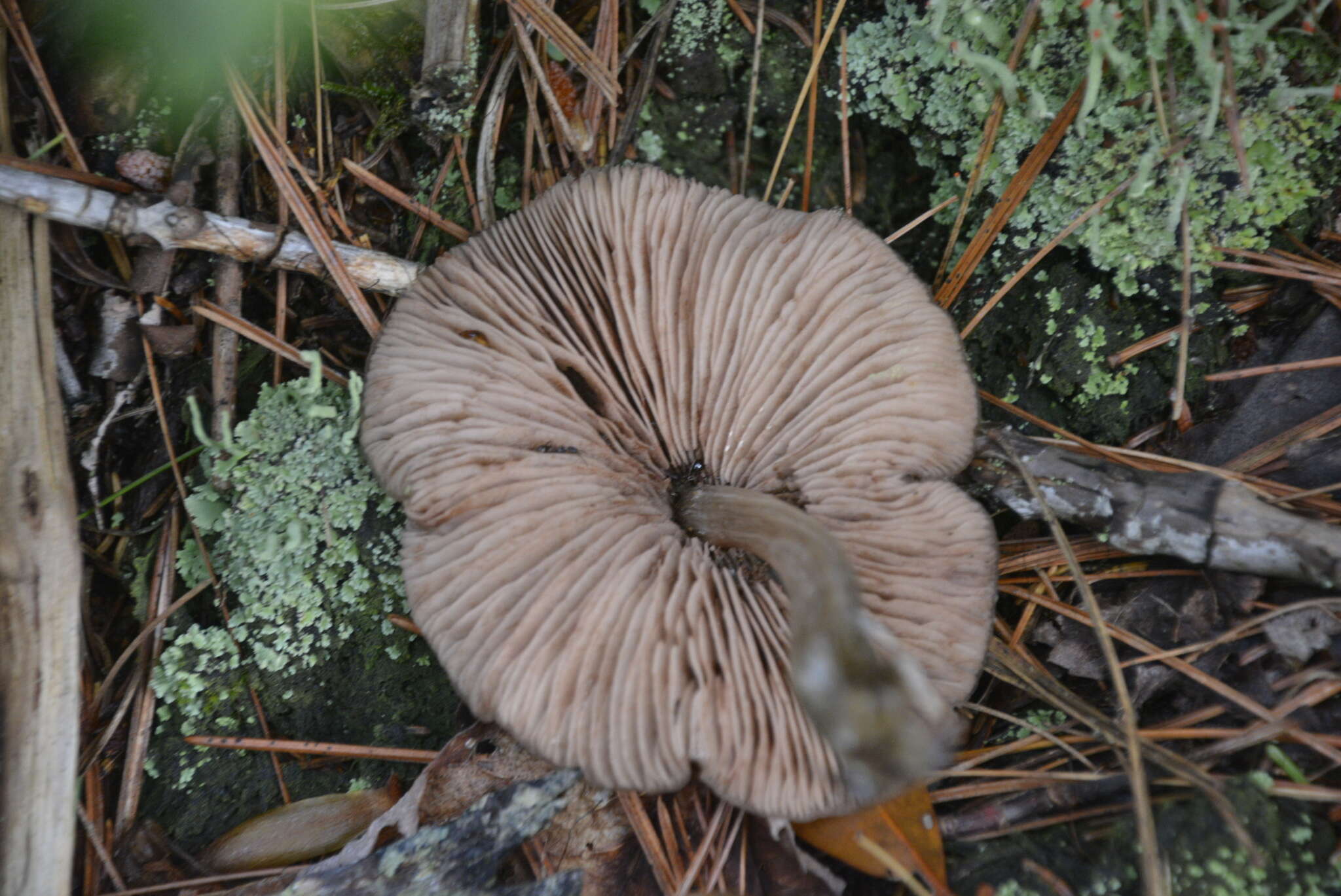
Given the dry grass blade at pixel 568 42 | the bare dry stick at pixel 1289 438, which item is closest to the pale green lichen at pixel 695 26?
the dry grass blade at pixel 568 42

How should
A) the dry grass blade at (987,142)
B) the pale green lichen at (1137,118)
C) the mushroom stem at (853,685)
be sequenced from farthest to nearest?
the dry grass blade at (987,142)
the pale green lichen at (1137,118)
the mushroom stem at (853,685)

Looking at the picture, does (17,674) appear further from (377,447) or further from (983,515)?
(983,515)

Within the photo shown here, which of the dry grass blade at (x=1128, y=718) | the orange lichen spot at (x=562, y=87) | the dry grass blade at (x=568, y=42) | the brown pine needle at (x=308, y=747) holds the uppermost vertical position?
the dry grass blade at (x=568, y=42)

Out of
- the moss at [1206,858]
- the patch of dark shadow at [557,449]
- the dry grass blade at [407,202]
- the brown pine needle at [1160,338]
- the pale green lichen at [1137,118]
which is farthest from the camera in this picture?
the dry grass blade at [407,202]

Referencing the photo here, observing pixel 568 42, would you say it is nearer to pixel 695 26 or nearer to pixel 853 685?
pixel 695 26

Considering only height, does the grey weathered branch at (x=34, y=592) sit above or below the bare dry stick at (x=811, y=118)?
below

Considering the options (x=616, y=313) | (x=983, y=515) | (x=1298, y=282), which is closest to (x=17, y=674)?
(x=616, y=313)

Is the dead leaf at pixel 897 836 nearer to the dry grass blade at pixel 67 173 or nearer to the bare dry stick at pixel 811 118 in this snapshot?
the bare dry stick at pixel 811 118
